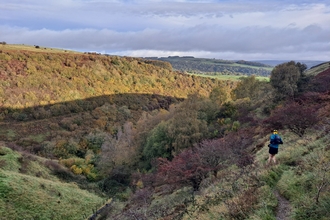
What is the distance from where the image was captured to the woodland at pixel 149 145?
1060 centimetres

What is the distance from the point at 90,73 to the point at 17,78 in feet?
80.5

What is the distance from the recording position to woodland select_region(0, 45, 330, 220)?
1060 centimetres

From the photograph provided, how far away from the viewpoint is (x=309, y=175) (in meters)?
9.18

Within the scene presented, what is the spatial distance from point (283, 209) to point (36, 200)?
18.4 meters

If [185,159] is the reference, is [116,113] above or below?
below

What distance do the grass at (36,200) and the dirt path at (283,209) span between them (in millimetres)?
16778

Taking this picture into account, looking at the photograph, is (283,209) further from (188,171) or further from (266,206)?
(188,171)

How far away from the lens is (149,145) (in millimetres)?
36875

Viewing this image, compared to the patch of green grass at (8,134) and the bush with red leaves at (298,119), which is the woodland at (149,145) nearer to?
the bush with red leaves at (298,119)

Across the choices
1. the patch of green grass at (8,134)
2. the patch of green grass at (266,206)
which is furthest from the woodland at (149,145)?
the patch of green grass at (8,134)

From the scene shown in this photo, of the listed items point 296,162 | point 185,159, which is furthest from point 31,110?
point 296,162

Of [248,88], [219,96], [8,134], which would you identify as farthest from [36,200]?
[248,88]

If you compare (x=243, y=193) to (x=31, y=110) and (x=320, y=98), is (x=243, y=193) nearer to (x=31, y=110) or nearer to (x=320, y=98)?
(x=320, y=98)

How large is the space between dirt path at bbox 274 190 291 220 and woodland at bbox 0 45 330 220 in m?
0.07
